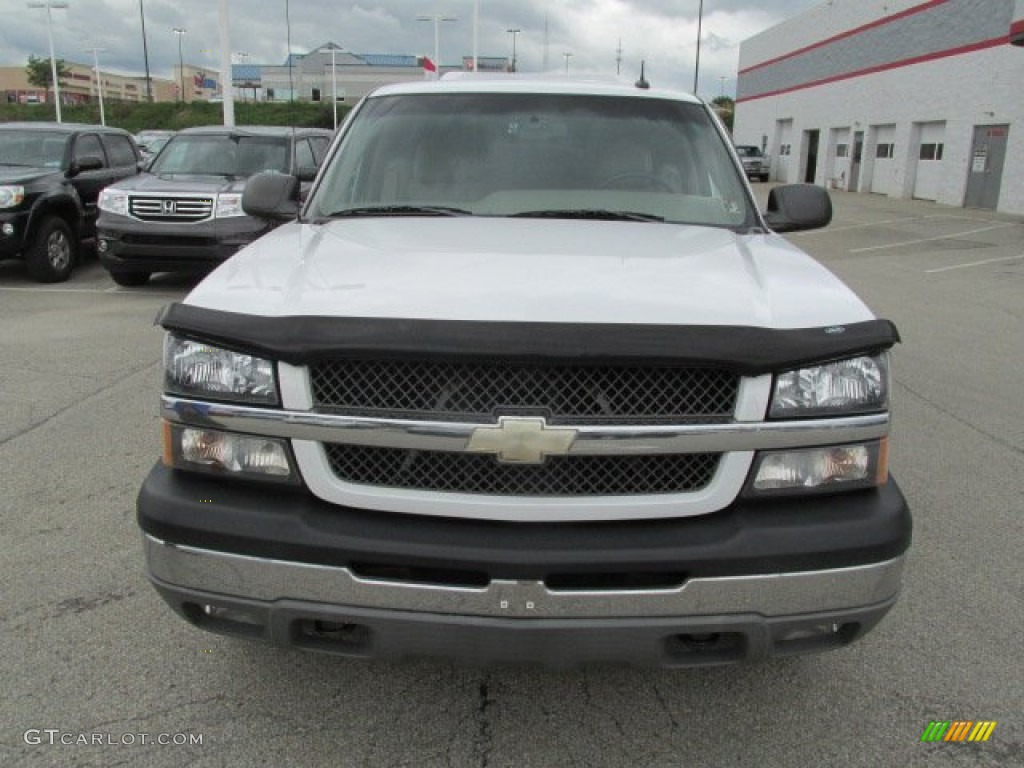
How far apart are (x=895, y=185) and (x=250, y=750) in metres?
33.7

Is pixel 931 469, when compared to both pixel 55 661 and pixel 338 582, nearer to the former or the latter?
pixel 338 582

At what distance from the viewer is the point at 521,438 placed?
7.03ft

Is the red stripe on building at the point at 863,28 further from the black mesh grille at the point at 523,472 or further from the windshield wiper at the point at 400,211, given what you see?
the black mesh grille at the point at 523,472

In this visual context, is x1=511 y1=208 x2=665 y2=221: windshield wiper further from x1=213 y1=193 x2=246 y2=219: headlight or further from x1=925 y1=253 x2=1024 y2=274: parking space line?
x1=925 y1=253 x2=1024 y2=274: parking space line

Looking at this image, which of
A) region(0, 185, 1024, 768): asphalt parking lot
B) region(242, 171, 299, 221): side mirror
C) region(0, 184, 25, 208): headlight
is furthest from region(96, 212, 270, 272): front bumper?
region(242, 171, 299, 221): side mirror

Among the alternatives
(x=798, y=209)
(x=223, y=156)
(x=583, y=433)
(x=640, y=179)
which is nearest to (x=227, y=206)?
(x=223, y=156)

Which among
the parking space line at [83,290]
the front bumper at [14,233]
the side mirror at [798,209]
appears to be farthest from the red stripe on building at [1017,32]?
the front bumper at [14,233]

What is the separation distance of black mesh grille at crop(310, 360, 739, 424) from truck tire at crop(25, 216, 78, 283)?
10.1 m

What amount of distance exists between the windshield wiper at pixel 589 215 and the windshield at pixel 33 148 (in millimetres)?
10076

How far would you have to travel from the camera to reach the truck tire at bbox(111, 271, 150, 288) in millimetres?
10586

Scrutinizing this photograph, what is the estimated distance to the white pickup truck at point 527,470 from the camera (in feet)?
7.02

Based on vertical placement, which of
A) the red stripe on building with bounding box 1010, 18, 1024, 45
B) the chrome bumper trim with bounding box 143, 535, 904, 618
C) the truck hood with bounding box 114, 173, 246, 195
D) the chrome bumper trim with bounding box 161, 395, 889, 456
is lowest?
the chrome bumper trim with bounding box 143, 535, 904, 618

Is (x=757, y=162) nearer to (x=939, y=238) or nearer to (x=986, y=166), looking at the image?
(x=986, y=166)

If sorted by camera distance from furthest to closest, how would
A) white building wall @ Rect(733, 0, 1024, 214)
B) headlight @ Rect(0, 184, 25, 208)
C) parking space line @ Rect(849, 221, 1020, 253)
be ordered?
white building wall @ Rect(733, 0, 1024, 214), parking space line @ Rect(849, 221, 1020, 253), headlight @ Rect(0, 184, 25, 208)
